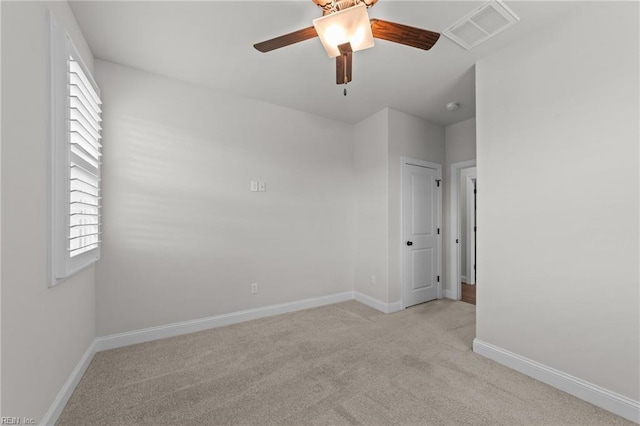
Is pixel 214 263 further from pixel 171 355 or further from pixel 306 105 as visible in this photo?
pixel 306 105

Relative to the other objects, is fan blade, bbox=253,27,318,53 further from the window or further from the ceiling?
the window

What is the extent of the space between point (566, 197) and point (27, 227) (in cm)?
325

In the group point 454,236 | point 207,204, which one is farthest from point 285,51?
point 454,236

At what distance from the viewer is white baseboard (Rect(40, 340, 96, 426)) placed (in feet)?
5.22

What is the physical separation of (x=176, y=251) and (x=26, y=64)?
1891 mm

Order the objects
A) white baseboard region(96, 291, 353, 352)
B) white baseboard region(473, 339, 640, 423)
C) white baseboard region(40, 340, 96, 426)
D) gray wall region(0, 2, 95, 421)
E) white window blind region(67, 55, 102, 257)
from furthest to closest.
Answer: white baseboard region(96, 291, 353, 352) < white window blind region(67, 55, 102, 257) < white baseboard region(473, 339, 640, 423) < white baseboard region(40, 340, 96, 426) < gray wall region(0, 2, 95, 421)

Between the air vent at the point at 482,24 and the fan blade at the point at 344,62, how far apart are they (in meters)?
1.06

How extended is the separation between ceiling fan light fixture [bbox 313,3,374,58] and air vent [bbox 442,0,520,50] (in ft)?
3.26

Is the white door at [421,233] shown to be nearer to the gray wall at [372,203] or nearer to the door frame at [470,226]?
the gray wall at [372,203]

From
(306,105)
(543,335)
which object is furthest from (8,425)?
(306,105)

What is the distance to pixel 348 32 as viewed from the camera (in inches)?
57.6

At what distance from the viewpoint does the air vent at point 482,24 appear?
6.29ft

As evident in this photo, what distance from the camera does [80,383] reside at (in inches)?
80.5

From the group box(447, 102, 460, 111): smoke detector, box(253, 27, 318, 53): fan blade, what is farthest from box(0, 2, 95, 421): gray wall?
box(447, 102, 460, 111): smoke detector
